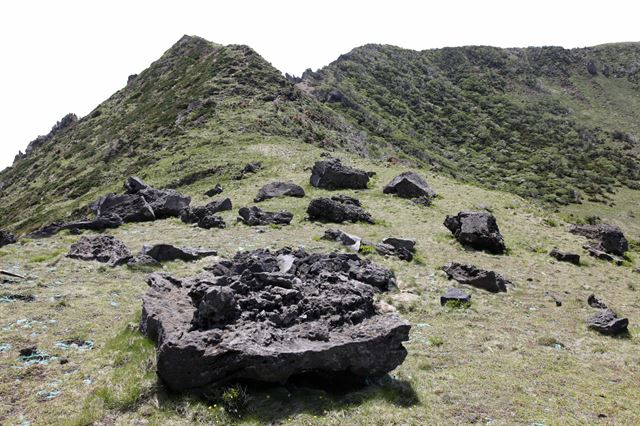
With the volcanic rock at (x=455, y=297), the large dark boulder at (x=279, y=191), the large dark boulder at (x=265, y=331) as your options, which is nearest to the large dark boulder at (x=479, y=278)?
the volcanic rock at (x=455, y=297)

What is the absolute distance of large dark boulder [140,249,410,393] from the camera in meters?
9.79

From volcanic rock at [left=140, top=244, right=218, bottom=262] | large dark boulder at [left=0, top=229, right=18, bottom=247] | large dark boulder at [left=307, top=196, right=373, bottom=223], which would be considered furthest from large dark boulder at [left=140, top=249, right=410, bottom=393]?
large dark boulder at [left=0, top=229, right=18, bottom=247]

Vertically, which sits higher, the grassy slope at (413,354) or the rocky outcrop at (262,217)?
the rocky outcrop at (262,217)

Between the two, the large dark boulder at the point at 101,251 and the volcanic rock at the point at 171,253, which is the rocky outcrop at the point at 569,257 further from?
the large dark boulder at the point at 101,251

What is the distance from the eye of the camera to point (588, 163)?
9525 centimetres

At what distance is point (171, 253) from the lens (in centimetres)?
2164

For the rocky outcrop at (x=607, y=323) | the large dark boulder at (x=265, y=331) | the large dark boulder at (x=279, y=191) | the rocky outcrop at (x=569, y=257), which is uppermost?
the large dark boulder at (x=279, y=191)

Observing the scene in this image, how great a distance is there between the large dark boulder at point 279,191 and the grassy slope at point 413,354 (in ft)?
34.7

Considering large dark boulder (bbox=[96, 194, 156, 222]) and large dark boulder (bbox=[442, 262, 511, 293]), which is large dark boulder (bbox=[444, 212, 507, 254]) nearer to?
large dark boulder (bbox=[442, 262, 511, 293])

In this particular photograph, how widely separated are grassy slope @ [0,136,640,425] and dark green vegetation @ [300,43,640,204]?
59.5m

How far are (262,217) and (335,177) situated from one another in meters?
12.0

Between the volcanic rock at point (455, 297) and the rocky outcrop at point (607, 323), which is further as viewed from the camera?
the volcanic rock at point (455, 297)

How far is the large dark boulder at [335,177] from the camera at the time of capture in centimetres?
4012

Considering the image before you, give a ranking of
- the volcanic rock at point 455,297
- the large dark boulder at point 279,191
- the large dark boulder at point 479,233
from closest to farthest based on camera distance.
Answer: the volcanic rock at point 455,297
the large dark boulder at point 479,233
the large dark boulder at point 279,191
